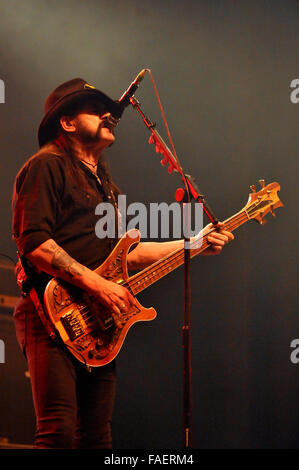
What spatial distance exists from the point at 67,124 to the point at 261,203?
3.16 feet

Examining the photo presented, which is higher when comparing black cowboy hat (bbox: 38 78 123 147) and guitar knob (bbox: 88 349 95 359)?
black cowboy hat (bbox: 38 78 123 147)

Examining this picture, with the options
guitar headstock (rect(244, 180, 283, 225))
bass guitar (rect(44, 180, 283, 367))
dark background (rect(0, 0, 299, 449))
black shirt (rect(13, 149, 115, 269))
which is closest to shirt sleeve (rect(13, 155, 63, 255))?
black shirt (rect(13, 149, 115, 269))

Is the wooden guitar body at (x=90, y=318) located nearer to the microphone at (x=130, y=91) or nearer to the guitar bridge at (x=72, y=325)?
the guitar bridge at (x=72, y=325)

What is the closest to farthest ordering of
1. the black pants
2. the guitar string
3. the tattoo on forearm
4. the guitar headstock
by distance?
the black pants → the tattoo on forearm → the guitar string → the guitar headstock

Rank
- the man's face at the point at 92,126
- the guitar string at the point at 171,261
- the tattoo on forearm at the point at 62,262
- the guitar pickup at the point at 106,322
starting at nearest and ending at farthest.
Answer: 1. the tattoo on forearm at the point at 62,262
2. the guitar pickup at the point at 106,322
3. the guitar string at the point at 171,261
4. the man's face at the point at 92,126

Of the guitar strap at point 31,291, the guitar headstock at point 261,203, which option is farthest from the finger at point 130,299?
the guitar headstock at point 261,203

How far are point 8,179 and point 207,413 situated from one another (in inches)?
58.9

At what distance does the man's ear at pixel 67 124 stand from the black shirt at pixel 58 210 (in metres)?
0.16

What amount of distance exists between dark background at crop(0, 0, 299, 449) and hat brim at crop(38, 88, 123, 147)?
378 mm

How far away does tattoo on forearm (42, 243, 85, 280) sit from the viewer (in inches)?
68.4

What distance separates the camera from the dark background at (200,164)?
8.18 ft

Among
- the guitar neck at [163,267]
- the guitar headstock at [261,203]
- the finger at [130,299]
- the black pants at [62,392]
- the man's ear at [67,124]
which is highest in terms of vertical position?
the man's ear at [67,124]

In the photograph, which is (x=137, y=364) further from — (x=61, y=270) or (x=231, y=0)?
(x=231, y=0)

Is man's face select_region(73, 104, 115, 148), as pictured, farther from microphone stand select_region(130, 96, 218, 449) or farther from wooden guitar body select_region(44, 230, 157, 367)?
wooden guitar body select_region(44, 230, 157, 367)
